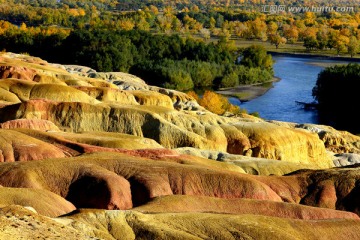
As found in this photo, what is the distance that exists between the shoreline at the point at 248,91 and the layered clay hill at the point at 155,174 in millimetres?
47950

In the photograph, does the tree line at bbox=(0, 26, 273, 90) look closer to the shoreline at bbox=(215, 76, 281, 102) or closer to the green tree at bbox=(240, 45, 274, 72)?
the green tree at bbox=(240, 45, 274, 72)

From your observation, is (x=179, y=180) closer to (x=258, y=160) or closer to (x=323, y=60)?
(x=258, y=160)

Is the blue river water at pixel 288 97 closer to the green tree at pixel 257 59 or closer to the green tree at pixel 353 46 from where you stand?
the green tree at pixel 257 59

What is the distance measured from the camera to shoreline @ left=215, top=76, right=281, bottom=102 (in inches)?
5010

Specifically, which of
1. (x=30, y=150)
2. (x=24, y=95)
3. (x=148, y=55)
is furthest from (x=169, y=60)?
(x=30, y=150)

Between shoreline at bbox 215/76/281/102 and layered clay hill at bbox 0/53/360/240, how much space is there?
4795 centimetres

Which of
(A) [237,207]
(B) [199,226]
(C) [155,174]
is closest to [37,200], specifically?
(B) [199,226]

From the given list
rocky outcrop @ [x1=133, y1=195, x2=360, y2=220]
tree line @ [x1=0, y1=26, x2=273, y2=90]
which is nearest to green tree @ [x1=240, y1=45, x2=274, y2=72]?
tree line @ [x1=0, y1=26, x2=273, y2=90]

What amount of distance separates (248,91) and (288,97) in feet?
35.6

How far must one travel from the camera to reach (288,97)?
124m

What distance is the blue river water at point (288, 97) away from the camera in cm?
10969

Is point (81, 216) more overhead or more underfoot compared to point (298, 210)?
more overhead

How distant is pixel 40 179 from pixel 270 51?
159 meters

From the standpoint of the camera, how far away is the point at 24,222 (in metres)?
25.8
